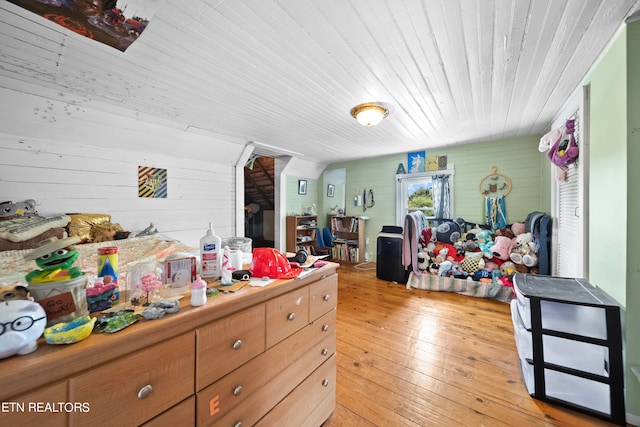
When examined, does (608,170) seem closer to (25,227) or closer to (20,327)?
(20,327)

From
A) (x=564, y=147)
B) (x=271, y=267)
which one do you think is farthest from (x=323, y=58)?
(x=564, y=147)

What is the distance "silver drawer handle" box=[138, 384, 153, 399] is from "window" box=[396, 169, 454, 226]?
4523 millimetres

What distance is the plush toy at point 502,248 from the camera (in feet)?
10.6

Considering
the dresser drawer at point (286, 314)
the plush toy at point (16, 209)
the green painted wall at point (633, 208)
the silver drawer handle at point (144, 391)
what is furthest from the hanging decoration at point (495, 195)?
the plush toy at point (16, 209)

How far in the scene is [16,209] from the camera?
206 cm

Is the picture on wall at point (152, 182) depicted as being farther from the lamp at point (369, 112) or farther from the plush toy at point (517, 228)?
the plush toy at point (517, 228)

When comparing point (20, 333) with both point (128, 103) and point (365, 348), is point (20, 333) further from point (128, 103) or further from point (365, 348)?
point (128, 103)

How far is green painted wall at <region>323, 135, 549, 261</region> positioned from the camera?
11.7 ft

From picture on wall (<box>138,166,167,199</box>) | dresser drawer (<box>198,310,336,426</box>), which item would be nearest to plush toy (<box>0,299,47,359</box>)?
dresser drawer (<box>198,310,336,426</box>)

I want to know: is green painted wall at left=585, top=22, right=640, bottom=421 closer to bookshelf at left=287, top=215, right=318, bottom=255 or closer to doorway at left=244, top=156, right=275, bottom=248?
bookshelf at left=287, top=215, right=318, bottom=255

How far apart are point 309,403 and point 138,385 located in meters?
0.89

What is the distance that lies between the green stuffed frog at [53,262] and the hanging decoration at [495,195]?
4.67m

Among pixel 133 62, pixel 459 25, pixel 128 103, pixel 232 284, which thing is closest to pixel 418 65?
pixel 459 25

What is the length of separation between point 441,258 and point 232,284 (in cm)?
345
